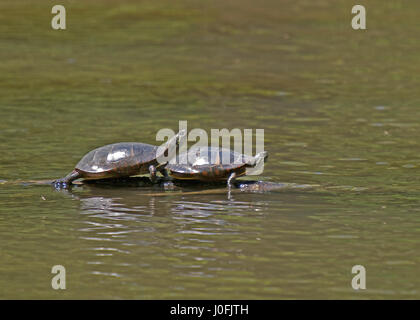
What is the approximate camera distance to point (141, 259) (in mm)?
6164

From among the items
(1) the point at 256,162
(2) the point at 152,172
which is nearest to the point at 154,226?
(2) the point at 152,172

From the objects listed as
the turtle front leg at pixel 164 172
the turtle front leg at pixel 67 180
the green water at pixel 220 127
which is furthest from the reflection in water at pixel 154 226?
the turtle front leg at pixel 164 172

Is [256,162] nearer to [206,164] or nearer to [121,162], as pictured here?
[206,164]

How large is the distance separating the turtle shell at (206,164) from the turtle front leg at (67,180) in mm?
879

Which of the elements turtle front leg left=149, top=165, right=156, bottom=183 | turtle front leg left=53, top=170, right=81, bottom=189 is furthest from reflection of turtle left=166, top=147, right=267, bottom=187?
turtle front leg left=53, top=170, right=81, bottom=189

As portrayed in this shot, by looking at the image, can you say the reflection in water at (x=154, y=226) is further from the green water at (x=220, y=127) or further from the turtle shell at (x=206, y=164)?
the turtle shell at (x=206, y=164)

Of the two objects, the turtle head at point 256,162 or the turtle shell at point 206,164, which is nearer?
the turtle shell at point 206,164

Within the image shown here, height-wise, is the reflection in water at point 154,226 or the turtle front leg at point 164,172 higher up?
the turtle front leg at point 164,172

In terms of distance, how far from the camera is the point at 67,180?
26.7 feet

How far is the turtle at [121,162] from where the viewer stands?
788 centimetres

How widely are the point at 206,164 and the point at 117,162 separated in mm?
826

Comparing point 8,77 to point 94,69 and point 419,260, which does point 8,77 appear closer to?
point 94,69

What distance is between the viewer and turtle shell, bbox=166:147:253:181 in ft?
25.8

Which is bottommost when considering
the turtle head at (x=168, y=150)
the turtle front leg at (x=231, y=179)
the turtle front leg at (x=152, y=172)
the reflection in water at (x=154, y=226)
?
the reflection in water at (x=154, y=226)
